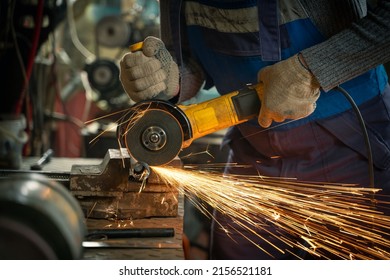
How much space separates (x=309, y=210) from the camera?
1.55m

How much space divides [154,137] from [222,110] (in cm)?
19

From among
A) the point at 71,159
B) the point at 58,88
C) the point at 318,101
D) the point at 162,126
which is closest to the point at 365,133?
the point at 318,101

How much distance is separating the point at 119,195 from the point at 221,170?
0.77 m

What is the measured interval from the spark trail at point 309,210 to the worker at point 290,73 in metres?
0.04

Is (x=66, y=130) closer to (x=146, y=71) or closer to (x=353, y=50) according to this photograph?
(x=146, y=71)

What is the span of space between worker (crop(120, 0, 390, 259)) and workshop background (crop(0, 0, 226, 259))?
40 centimetres

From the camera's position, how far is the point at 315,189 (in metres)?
1.51

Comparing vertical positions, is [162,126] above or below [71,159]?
above

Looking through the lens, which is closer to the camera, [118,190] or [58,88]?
[118,190]

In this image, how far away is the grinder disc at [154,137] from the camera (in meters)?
1.19

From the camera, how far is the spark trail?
146 centimetres
